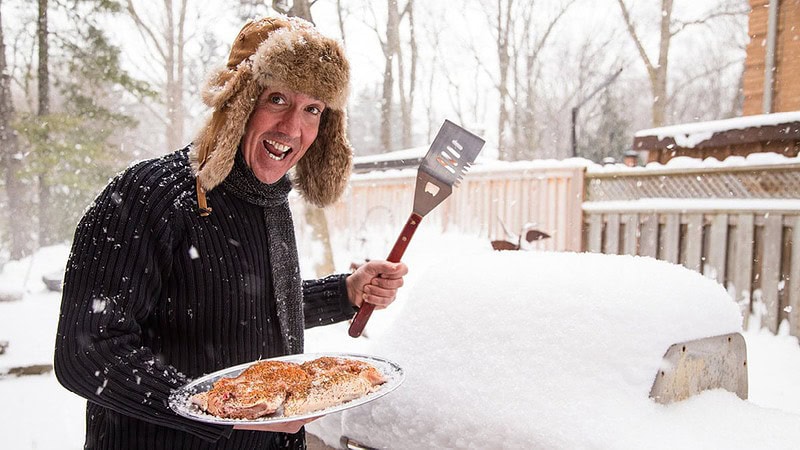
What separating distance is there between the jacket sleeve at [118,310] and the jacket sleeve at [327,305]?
2.02 feet

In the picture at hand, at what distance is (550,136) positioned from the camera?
33469 mm

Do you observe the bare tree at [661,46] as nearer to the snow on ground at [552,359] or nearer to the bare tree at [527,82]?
the bare tree at [527,82]

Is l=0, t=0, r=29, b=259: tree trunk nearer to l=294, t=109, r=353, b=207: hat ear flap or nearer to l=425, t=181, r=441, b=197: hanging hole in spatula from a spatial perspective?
l=294, t=109, r=353, b=207: hat ear flap

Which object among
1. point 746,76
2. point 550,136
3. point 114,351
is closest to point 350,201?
point 746,76

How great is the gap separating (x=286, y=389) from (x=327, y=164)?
0.81 m

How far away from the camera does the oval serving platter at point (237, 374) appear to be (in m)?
1.06

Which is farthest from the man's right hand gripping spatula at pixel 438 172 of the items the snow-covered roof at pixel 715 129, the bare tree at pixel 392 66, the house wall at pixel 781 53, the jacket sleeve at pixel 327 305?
the bare tree at pixel 392 66

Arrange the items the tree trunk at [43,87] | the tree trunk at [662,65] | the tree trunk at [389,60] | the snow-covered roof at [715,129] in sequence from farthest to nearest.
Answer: the tree trunk at [662,65]
the tree trunk at [389,60]
the tree trunk at [43,87]
the snow-covered roof at [715,129]

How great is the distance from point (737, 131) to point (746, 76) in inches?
125

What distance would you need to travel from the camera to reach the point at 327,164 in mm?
1814

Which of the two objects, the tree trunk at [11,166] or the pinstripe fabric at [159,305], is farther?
the tree trunk at [11,166]

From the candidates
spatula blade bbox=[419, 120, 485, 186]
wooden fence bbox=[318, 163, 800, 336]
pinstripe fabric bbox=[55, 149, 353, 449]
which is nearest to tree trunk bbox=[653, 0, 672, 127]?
wooden fence bbox=[318, 163, 800, 336]

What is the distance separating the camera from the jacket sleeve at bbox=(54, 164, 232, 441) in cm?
112

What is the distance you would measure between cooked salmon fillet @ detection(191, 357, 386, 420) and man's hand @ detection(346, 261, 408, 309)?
0.30m
